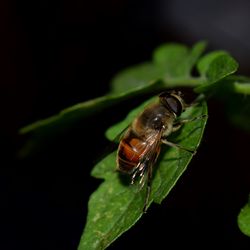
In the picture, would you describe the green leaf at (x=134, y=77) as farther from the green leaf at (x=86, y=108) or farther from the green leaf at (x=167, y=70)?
the green leaf at (x=86, y=108)

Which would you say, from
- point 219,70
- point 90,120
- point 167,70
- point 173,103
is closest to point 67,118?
point 173,103

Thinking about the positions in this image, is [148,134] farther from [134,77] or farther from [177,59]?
[134,77]

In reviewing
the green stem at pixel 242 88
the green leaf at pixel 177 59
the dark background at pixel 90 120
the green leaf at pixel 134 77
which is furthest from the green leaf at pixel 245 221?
the green leaf at pixel 134 77

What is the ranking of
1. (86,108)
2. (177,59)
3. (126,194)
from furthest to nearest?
(177,59) → (86,108) → (126,194)

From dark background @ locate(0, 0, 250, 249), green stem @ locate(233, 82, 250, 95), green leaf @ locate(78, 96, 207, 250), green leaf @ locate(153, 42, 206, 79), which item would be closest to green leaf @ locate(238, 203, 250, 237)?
green leaf @ locate(78, 96, 207, 250)

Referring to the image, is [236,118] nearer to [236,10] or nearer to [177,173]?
[177,173]

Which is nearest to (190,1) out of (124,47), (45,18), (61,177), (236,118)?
(124,47)
